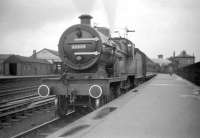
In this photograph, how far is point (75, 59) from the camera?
8.93m

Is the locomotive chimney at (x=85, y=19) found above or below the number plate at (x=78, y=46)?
above

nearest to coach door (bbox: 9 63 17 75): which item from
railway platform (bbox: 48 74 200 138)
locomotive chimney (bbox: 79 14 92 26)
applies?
locomotive chimney (bbox: 79 14 92 26)

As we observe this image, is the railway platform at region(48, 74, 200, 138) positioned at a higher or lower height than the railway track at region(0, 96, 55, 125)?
higher

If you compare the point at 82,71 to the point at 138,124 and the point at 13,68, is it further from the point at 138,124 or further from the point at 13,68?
the point at 13,68

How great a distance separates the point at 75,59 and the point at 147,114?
3.30 m

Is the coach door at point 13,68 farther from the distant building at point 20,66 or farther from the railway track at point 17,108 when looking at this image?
the railway track at point 17,108

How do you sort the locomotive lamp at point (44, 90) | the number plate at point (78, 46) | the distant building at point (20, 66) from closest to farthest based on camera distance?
the locomotive lamp at point (44, 90)
the number plate at point (78, 46)
the distant building at point (20, 66)

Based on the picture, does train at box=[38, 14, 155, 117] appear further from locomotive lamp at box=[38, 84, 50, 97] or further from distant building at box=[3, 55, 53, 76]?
distant building at box=[3, 55, 53, 76]

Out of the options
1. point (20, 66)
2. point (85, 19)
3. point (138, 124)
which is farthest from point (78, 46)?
point (20, 66)

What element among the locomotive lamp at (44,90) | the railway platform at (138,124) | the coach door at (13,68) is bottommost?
the railway platform at (138,124)

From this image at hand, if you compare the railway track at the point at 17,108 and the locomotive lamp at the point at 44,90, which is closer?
the locomotive lamp at the point at 44,90

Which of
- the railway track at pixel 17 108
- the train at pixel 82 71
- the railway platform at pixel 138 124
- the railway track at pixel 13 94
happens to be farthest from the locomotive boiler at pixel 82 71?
the railway track at pixel 13 94

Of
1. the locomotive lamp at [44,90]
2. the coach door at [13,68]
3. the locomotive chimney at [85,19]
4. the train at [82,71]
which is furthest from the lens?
the coach door at [13,68]

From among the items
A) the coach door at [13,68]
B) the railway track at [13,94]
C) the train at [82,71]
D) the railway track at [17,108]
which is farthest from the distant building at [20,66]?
the train at [82,71]
